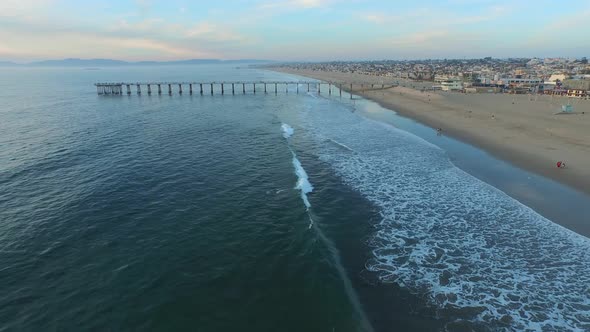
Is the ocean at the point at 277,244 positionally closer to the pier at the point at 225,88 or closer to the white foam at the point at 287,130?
the white foam at the point at 287,130

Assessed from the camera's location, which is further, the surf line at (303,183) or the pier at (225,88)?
the pier at (225,88)

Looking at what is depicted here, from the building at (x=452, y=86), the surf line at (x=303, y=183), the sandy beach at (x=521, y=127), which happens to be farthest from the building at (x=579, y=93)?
the surf line at (x=303, y=183)

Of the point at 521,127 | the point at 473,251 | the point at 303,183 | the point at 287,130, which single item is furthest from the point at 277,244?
the point at 521,127

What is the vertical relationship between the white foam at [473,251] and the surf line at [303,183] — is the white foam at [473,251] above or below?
below

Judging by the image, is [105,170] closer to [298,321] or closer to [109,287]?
[109,287]

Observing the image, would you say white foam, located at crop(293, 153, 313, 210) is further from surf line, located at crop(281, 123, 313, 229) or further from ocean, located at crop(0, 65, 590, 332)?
ocean, located at crop(0, 65, 590, 332)

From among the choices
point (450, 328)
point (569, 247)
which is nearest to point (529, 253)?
point (569, 247)

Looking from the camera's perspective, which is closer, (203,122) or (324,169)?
(324,169)

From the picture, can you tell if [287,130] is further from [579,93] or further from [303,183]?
[579,93]
